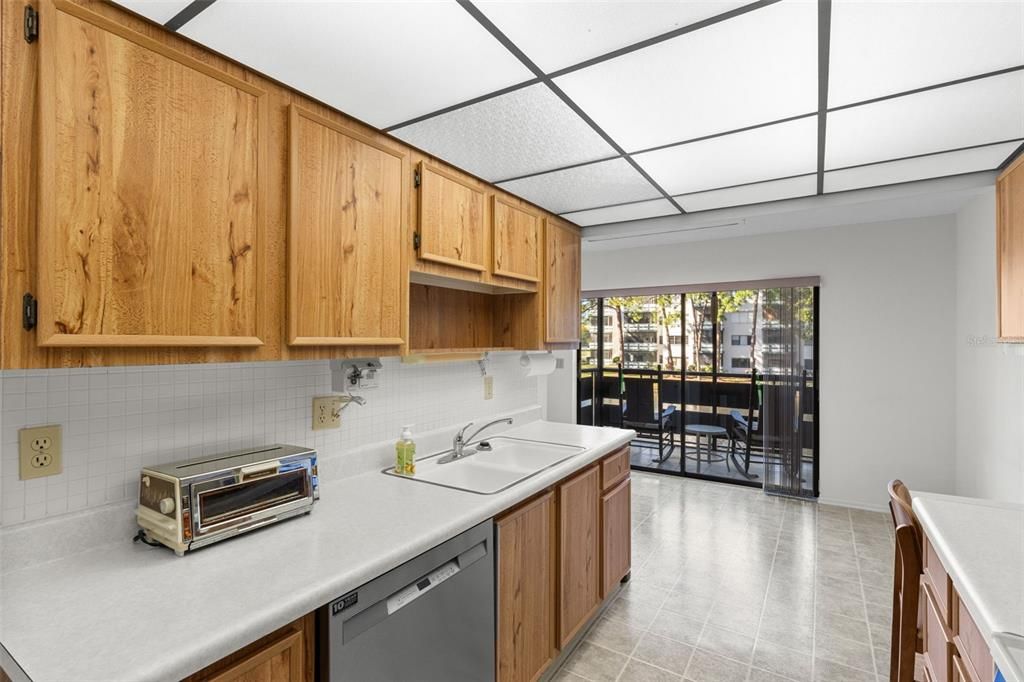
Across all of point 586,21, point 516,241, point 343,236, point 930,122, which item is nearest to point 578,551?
point 516,241

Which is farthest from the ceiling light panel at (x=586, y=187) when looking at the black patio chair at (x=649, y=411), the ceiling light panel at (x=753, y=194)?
the black patio chair at (x=649, y=411)

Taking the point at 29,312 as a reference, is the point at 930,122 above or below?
above

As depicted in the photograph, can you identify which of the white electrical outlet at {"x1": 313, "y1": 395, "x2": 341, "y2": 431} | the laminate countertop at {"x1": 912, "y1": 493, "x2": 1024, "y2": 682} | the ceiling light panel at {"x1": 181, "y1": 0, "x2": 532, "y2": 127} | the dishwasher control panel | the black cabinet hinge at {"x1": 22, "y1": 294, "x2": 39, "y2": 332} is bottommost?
the dishwasher control panel

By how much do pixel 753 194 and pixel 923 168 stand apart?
28.2 inches

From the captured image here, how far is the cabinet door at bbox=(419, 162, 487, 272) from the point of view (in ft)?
6.40

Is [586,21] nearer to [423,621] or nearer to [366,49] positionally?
[366,49]

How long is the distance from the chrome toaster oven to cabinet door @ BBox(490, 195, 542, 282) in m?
1.28

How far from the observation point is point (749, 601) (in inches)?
106

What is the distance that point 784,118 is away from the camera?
5.66 feet

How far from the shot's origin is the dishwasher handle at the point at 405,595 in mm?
1214

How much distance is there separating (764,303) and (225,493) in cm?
460

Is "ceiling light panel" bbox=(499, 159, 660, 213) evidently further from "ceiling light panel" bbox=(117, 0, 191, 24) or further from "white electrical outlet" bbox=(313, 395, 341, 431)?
"ceiling light panel" bbox=(117, 0, 191, 24)

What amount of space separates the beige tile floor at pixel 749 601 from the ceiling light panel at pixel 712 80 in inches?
89.7

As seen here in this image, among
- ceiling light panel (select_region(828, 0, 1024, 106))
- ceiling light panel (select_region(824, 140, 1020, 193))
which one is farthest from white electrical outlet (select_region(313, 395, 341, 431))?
ceiling light panel (select_region(824, 140, 1020, 193))
